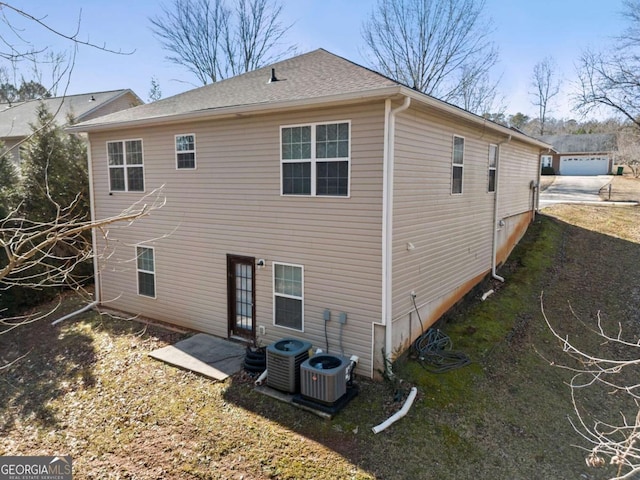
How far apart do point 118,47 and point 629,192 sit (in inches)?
1311

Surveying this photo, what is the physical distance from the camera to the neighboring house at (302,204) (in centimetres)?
704

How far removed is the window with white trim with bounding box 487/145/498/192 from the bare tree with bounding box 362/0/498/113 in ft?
38.8

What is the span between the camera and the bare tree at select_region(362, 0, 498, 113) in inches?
856

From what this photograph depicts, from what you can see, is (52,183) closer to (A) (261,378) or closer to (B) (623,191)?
(A) (261,378)

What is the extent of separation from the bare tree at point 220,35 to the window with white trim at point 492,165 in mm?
18144

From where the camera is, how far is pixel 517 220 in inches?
567

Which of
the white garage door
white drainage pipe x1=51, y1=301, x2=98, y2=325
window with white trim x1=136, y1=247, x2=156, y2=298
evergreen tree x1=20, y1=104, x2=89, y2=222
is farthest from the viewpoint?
the white garage door

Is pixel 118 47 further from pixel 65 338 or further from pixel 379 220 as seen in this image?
pixel 65 338

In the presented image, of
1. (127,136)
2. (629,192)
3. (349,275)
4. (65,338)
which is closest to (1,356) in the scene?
(65,338)

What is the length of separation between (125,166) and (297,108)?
17.9ft

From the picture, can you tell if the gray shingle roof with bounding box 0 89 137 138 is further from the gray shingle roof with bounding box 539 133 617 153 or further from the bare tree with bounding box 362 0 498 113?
the gray shingle roof with bounding box 539 133 617 153

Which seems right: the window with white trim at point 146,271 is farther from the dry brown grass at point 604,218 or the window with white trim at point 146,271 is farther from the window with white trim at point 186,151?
the dry brown grass at point 604,218

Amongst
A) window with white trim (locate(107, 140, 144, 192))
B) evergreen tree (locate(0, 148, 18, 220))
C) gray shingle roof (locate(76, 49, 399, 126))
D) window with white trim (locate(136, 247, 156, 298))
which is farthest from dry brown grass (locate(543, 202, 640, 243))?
evergreen tree (locate(0, 148, 18, 220))

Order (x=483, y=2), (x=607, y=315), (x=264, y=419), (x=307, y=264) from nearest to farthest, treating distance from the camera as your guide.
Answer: (x=264, y=419) < (x=307, y=264) < (x=607, y=315) < (x=483, y=2)
